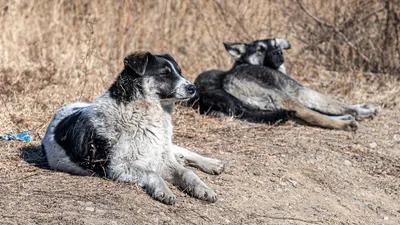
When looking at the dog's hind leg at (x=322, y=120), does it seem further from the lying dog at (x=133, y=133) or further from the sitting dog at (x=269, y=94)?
the lying dog at (x=133, y=133)

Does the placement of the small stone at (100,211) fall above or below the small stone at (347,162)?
above

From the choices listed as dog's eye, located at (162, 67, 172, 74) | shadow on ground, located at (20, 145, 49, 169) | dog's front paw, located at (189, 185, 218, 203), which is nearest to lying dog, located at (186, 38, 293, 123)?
shadow on ground, located at (20, 145, 49, 169)

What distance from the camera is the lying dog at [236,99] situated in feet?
26.9

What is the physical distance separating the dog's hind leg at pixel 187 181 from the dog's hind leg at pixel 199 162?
0.25m

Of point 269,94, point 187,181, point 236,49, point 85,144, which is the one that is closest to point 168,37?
point 236,49

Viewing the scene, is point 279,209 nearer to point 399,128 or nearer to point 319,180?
point 319,180

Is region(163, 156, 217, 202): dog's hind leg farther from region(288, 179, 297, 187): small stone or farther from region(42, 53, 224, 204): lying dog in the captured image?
region(288, 179, 297, 187): small stone

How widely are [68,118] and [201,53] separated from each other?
658cm

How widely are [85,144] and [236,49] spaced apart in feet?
15.5

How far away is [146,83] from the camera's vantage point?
18.3 feet

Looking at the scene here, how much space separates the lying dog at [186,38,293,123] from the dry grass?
0.61 ft

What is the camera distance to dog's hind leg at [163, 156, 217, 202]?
5211 millimetres

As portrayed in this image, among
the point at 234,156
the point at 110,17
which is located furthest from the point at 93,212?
the point at 110,17

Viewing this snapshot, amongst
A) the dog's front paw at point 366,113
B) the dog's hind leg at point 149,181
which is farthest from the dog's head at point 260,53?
the dog's hind leg at point 149,181
